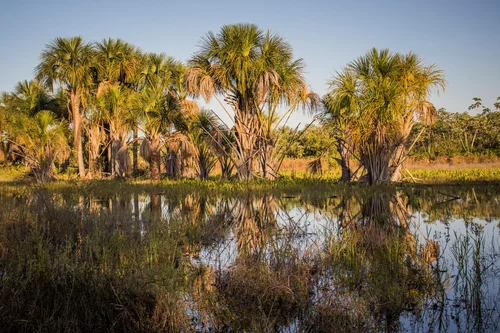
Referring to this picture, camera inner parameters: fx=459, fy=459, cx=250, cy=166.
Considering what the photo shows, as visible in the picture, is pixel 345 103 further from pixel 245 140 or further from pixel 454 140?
pixel 454 140

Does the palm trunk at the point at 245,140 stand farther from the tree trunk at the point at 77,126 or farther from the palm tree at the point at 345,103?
the tree trunk at the point at 77,126

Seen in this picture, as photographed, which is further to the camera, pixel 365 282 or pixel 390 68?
pixel 390 68

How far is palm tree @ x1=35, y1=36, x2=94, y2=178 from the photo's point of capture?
31.0 meters

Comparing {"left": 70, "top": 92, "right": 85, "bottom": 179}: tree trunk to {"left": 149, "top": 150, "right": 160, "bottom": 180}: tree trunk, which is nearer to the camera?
{"left": 149, "top": 150, "right": 160, "bottom": 180}: tree trunk

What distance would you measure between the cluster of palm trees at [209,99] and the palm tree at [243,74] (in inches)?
2.1

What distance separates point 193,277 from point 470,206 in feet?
30.7

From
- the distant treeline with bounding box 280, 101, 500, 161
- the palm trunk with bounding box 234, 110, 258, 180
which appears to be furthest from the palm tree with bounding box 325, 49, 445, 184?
the distant treeline with bounding box 280, 101, 500, 161

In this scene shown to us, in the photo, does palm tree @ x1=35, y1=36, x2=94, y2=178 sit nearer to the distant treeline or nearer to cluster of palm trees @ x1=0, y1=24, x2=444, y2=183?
cluster of palm trees @ x1=0, y1=24, x2=444, y2=183

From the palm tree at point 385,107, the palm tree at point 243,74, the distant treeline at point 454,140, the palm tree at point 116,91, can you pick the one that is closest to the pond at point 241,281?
the palm tree at point 385,107

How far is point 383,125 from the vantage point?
63.9ft

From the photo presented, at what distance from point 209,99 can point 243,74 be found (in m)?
2.36

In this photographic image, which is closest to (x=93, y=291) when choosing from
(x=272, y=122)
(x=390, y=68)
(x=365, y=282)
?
(x=365, y=282)

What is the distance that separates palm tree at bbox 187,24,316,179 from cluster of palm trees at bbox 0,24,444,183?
2.1 inches

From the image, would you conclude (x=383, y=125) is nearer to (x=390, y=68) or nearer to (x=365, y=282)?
(x=390, y=68)
